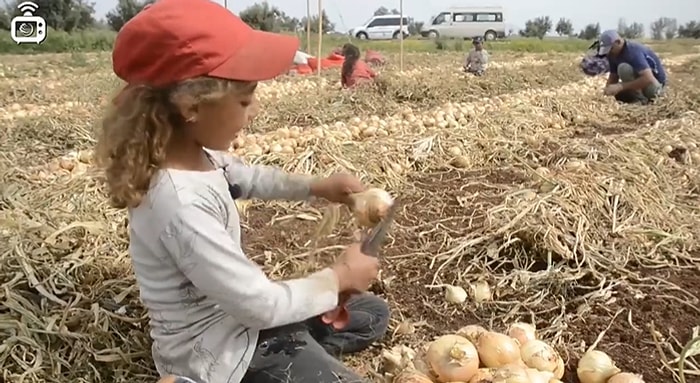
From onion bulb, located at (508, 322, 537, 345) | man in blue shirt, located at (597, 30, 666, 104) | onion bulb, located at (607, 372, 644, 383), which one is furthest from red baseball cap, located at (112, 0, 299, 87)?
man in blue shirt, located at (597, 30, 666, 104)

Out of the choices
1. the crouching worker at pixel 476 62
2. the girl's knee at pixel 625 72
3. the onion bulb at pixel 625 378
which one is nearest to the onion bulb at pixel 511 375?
the onion bulb at pixel 625 378

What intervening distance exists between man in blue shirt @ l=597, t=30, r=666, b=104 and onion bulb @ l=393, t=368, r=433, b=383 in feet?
22.6

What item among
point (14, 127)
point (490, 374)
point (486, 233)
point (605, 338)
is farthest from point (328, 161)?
point (14, 127)

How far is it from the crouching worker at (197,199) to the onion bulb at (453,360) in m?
0.26

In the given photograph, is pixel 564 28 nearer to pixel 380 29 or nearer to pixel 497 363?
pixel 380 29

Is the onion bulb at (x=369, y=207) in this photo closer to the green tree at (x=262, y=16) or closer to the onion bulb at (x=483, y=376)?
the onion bulb at (x=483, y=376)

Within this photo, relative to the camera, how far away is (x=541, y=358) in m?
1.92

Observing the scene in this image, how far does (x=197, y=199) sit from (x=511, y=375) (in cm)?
82

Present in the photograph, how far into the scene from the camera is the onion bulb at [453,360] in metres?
1.82

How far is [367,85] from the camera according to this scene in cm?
924

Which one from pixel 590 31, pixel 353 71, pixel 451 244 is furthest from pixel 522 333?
pixel 590 31

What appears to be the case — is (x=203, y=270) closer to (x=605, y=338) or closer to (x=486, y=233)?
Result: (x=605, y=338)

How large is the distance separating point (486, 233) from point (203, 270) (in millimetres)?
1632

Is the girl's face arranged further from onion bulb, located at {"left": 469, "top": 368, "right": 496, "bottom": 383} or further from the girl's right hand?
onion bulb, located at {"left": 469, "top": 368, "right": 496, "bottom": 383}
